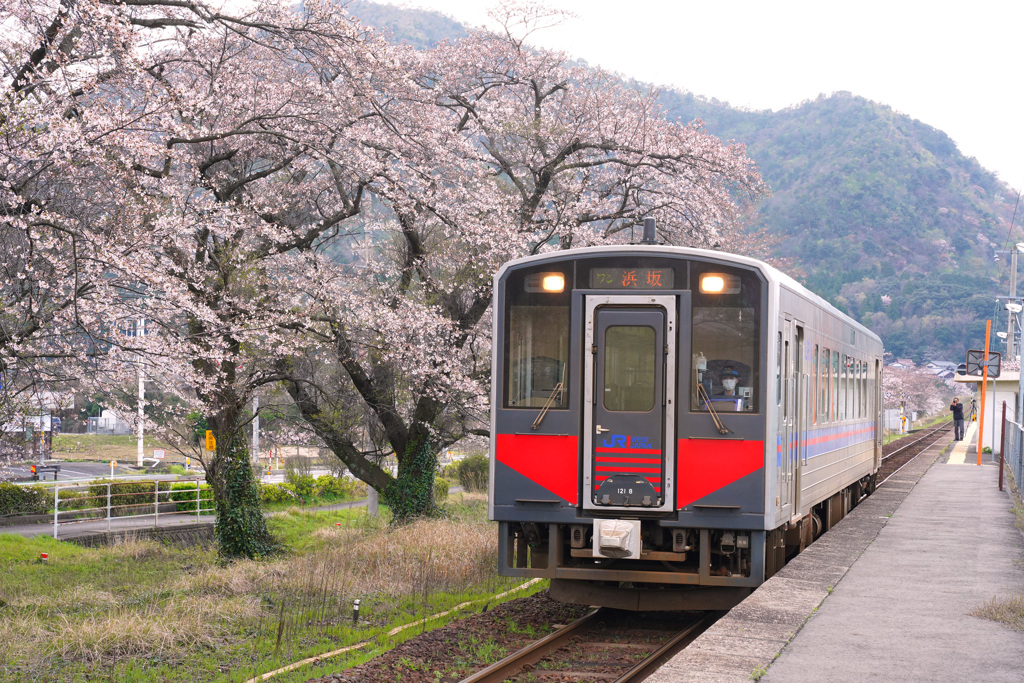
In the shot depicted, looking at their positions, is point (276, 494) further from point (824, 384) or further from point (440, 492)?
point (824, 384)

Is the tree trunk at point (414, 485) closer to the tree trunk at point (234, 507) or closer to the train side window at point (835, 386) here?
the tree trunk at point (234, 507)

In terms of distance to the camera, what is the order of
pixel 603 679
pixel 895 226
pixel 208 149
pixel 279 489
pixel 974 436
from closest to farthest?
pixel 603 679 < pixel 208 149 < pixel 279 489 < pixel 974 436 < pixel 895 226

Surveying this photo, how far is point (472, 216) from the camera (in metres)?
18.0

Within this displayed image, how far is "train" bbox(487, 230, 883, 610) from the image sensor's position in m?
8.12

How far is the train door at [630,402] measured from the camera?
8.18 metres

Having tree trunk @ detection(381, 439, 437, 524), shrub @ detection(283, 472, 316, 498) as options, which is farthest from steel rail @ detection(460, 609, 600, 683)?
shrub @ detection(283, 472, 316, 498)

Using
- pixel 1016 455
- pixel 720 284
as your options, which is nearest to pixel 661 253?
pixel 720 284

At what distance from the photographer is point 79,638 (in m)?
8.30

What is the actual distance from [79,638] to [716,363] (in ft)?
19.1

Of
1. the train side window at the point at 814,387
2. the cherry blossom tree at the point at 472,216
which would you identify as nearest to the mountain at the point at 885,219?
the cherry blossom tree at the point at 472,216

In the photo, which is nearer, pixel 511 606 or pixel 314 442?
pixel 511 606

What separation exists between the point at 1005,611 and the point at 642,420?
298 centimetres

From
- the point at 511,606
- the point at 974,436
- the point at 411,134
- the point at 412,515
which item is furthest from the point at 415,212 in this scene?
the point at 974,436

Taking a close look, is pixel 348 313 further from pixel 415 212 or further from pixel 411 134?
pixel 411 134
